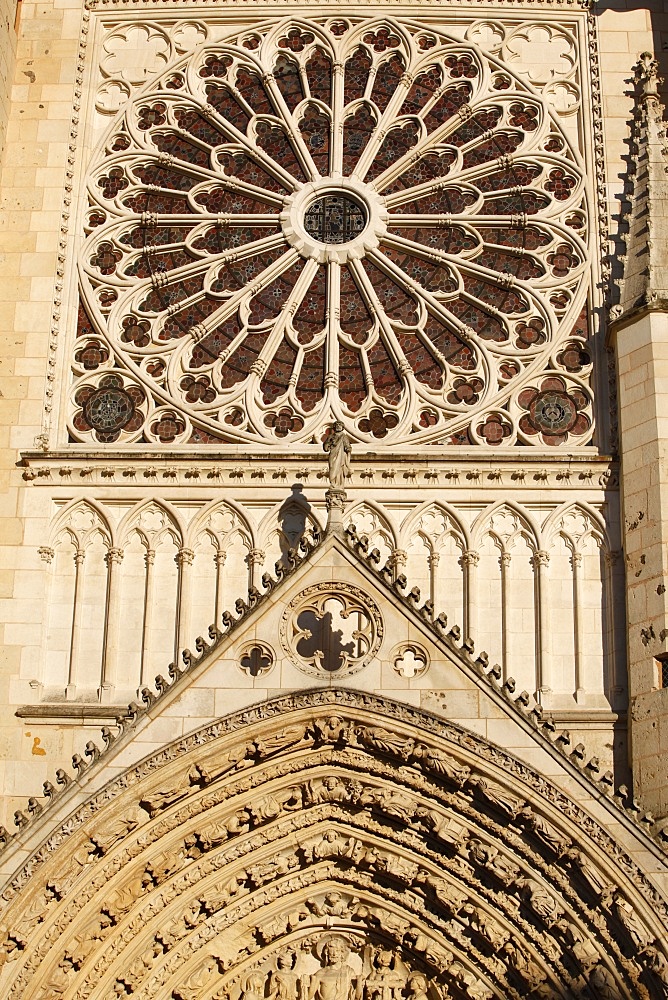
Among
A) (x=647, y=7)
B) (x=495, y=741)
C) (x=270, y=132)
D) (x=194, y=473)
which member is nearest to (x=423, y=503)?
(x=194, y=473)

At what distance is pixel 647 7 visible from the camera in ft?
65.3

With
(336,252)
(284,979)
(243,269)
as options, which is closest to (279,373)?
(243,269)

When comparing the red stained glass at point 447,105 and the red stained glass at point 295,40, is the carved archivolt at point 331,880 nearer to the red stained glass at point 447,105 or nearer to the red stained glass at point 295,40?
the red stained glass at point 447,105

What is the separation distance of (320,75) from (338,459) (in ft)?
18.3

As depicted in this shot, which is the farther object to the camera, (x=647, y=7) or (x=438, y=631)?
(x=647, y=7)

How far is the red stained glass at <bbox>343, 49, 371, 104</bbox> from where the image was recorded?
19875 mm

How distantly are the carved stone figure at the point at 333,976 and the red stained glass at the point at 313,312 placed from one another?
5.91 m

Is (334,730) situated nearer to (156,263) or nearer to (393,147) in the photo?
→ (156,263)

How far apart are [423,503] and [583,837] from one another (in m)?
3.98

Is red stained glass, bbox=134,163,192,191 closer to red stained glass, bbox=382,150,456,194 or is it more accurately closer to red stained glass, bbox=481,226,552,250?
red stained glass, bbox=382,150,456,194

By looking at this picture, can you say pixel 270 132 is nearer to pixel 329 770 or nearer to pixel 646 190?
pixel 646 190

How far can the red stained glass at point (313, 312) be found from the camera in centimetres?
1869

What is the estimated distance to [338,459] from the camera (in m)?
16.1

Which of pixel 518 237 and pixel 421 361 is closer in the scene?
pixel 421 361
